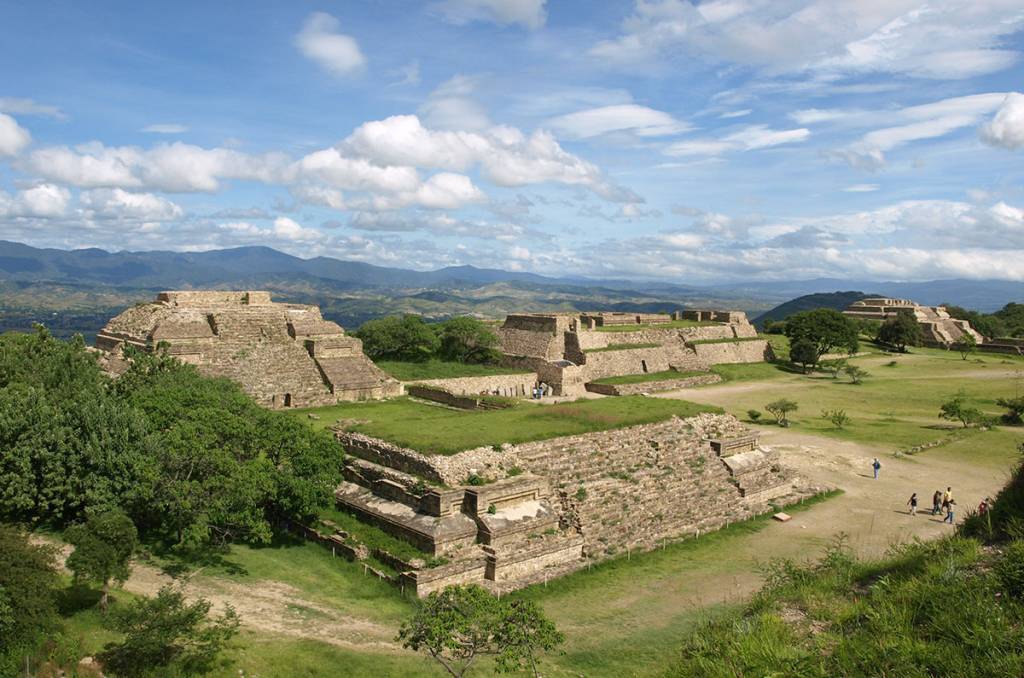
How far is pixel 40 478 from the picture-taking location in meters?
14.0

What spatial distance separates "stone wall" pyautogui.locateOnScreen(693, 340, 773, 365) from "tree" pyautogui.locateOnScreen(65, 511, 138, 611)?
43018 millimetres

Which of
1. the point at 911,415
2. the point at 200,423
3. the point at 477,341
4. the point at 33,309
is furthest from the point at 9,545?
the point at 33,309

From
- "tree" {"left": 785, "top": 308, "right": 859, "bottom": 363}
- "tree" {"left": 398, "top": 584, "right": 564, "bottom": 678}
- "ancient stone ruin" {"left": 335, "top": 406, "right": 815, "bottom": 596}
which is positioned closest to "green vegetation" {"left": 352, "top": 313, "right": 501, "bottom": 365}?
"ancient stone ruin" {"left": 335, "top": 406, "right": 815, "bottom": 596}

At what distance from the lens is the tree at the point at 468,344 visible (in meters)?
42.6

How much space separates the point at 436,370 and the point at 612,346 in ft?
42.4

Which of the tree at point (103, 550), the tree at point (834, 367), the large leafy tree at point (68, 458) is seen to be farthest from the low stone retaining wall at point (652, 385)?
the tree at point (103, 550)

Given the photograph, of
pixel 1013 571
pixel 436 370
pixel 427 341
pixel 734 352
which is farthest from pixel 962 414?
pixel 1013 571

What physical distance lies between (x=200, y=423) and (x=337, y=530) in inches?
167

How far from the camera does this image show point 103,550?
35.5ft

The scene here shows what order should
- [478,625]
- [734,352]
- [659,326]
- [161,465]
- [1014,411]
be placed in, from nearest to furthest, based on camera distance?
[478,625] < [161,465] < [1014,411] < [659,326] < [734,352]

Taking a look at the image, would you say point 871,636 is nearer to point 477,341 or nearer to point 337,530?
point 337,530

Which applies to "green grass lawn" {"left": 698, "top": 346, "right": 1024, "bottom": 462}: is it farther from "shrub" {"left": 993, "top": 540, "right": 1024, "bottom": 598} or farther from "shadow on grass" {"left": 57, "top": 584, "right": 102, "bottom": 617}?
"shadow on grass" {"left": 57, "top": 584, "right": 102, "bottom": 617}

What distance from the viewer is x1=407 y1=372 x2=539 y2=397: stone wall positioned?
115 feet

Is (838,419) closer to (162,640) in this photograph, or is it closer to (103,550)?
(162,640)
